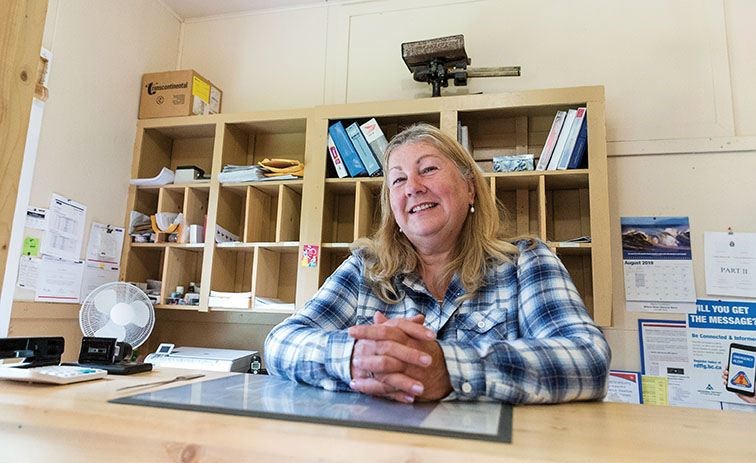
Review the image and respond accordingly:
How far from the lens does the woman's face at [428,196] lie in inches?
55.0

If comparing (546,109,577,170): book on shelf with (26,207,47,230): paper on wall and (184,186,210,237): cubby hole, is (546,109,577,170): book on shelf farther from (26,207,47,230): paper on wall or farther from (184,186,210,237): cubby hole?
(26,207,47,230): paper on wall

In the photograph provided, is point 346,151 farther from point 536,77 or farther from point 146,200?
point 146,200

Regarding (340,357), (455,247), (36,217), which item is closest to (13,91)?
(340,357)

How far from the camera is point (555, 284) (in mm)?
1150

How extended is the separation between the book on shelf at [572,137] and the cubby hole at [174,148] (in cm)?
177

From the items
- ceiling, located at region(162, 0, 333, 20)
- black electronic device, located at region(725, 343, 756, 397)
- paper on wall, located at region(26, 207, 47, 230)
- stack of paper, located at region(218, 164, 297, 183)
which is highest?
ceiling, located at region(162, 0, 333, 20)

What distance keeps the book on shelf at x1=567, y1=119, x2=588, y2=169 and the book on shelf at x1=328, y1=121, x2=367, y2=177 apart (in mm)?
906

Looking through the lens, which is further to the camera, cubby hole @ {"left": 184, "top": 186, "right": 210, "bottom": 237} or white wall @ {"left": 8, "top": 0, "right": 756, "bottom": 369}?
cubby hole @ {"left": 184, "top": 186, "right": 210, "bottom": 237}

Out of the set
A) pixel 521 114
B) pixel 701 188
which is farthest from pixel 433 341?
pixel 701 188

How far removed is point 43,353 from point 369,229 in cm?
150

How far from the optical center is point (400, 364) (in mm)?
813

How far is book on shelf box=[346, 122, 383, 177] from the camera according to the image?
2289mm

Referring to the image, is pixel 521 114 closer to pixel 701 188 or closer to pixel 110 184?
pixel 701 188

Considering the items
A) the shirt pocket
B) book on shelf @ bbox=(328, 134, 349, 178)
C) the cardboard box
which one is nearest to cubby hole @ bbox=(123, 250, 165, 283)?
the cardboard box
